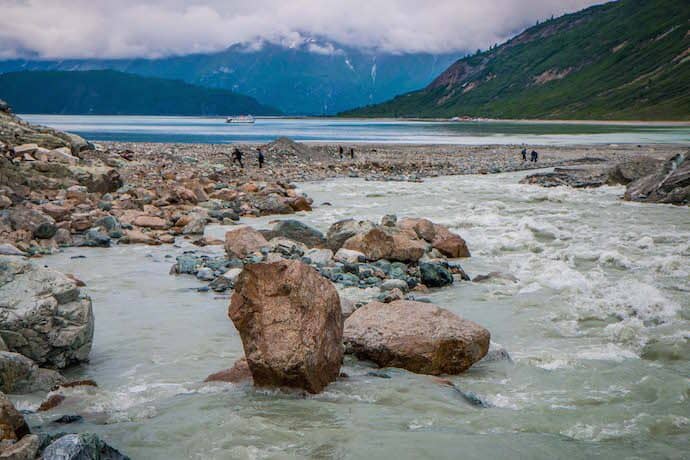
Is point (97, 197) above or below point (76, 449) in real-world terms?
below

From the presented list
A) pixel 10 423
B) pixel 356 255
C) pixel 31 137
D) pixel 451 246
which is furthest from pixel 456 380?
pixel 31 137

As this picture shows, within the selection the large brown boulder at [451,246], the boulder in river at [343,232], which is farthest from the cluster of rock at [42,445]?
the large brown boulder at [451,246]

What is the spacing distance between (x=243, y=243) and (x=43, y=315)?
30.1ft

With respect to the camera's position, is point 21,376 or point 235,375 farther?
point 235,375

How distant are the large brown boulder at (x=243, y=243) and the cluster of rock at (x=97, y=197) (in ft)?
11.9

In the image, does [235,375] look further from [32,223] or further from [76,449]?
[32,223]

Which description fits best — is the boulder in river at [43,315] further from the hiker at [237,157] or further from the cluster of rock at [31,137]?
the hiker at [237,157]

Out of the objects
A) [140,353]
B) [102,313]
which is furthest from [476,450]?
[102,313]

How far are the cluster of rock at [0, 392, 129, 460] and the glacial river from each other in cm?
84

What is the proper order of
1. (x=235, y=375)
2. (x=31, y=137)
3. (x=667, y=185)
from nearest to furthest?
(x=235, y=375), (x=667, y=185), (x=31, y=137)

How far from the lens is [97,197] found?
29062mm

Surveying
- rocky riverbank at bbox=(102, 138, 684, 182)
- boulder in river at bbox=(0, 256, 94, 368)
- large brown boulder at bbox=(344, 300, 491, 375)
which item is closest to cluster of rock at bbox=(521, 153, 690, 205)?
rocky riverbank at bbox=(102, 138, 684, 182)

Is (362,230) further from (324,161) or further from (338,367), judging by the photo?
(324,161)

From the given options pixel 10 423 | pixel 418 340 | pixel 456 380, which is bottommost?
pixel 456 380
